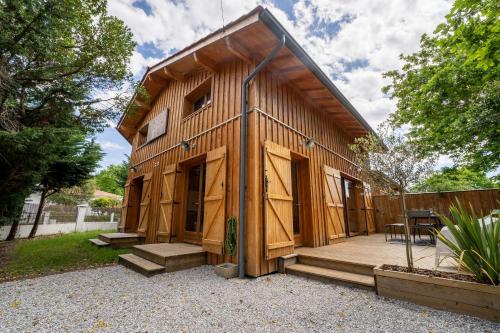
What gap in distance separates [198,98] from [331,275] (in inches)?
225

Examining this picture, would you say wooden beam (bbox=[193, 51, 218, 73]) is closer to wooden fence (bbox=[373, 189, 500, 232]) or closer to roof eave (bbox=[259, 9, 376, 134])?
roof eave (bbox=[259, 9, 376, 134])

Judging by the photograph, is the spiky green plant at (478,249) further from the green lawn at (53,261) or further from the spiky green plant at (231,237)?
the green lawn at (53,261)

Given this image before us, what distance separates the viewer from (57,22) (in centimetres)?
367

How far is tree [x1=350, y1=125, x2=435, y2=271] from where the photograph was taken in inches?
108

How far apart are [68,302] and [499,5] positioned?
8416mm

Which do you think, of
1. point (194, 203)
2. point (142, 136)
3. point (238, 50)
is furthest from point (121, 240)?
point (238, 50)

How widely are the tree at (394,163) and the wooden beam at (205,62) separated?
13.1 ft

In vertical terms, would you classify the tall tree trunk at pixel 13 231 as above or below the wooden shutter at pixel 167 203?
below

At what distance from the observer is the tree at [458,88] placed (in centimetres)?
428

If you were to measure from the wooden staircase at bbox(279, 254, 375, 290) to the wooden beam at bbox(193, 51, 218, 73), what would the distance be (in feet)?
15.3

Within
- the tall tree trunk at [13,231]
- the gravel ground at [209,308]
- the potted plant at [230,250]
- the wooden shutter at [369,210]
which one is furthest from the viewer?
the tall tree trunk at [13,231]

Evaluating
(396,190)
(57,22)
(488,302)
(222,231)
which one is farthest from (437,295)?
(57,22)

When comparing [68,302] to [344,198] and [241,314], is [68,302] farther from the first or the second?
[344,198]

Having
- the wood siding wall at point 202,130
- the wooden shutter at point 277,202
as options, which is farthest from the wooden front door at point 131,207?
the wooden shutter at point 277,202
